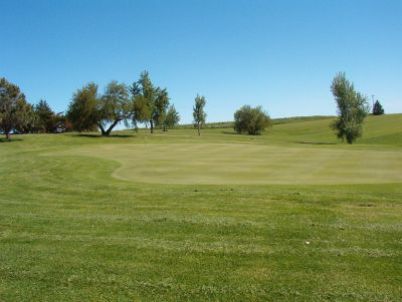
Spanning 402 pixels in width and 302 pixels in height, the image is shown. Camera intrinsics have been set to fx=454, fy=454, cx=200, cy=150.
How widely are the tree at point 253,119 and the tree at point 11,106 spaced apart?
67827mm

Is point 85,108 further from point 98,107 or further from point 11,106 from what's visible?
point 11,106

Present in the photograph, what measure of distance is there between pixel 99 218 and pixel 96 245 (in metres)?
2.06

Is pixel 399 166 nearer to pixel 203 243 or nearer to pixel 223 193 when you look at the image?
pixel 223 193

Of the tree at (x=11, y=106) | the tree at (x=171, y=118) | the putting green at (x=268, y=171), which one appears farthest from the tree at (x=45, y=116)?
the putting green at (x=268, y=171)

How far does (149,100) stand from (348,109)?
103 ft

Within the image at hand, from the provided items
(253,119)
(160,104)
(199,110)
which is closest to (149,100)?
(160,104)

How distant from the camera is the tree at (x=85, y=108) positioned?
57781 millimetres

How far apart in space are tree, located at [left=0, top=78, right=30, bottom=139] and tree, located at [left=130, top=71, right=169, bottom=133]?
15.9 metres

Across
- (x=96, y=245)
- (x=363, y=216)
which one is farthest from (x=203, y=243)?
(x=363, y=216)

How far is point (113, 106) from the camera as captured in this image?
58344 millimetres

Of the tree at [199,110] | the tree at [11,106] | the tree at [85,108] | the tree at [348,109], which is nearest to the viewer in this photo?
the tree at [11,106]

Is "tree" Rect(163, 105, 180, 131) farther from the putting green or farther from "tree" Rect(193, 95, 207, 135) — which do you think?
the putting green

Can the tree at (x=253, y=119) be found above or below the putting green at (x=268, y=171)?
above

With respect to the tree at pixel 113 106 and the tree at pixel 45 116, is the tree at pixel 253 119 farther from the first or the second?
the tree at pixel 113 106
